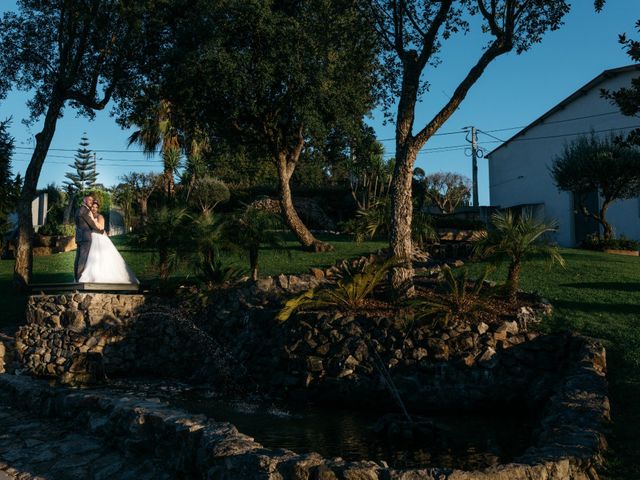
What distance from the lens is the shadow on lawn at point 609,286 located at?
575 inches

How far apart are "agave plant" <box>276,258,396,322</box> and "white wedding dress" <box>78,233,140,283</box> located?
556 centimetres

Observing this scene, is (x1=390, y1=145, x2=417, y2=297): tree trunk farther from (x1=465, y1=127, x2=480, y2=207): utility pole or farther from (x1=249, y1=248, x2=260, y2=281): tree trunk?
(x1=465, y1=127, x2=480, y2=207): utility pole

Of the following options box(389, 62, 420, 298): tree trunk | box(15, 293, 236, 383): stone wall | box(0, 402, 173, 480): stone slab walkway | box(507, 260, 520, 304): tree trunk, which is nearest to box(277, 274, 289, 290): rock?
box(15, 293, 236, 383): stone wall

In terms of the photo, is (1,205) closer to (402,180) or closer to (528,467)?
(402,180)

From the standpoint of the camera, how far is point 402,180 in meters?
13.0

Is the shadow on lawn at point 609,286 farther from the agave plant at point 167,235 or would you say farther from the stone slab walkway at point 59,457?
the stone slab walkway at point 59,457

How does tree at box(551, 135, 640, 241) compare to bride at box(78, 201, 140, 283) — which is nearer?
bride at box(78, 201, 140, 283)

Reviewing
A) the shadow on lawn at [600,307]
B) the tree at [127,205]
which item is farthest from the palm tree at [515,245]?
the tree at [127,205]

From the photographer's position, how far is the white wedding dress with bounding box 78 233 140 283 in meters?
15.2

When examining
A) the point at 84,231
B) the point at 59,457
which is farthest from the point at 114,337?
the point at 59,457

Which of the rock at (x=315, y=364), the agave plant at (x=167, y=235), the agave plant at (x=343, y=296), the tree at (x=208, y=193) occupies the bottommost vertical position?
the rock at (x=315, y=364)

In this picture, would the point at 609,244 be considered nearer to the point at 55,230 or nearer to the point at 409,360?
the point at 409,360

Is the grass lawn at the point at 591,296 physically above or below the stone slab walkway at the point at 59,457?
above

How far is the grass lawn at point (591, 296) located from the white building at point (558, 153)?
9461mm
